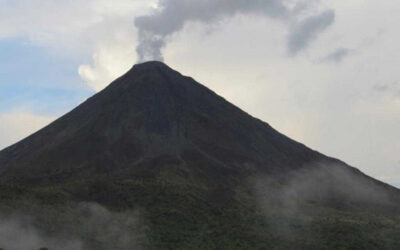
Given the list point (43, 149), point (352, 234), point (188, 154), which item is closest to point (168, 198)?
point (188, 154)

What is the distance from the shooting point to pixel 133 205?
116 metres

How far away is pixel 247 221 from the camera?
11350 cm

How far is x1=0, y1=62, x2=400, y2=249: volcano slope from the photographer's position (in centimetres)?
10462

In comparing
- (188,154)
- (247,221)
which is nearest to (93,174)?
(188,154)

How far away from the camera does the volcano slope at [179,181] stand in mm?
104625

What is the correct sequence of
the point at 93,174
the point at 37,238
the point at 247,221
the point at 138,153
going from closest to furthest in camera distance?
the point at 37,238 → the point at 247,221 → the point at 93,174 → the point at 138,153

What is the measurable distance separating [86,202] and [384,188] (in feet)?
269

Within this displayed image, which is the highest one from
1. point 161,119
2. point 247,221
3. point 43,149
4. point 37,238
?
point 161,119

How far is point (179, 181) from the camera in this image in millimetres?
128750

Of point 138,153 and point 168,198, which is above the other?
point 138,153

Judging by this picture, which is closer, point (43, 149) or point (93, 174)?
point (93, 174)

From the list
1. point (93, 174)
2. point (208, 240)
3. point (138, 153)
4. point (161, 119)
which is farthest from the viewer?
point (161, 119)

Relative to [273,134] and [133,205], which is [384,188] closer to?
[273,134]

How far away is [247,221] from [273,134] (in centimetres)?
6462
